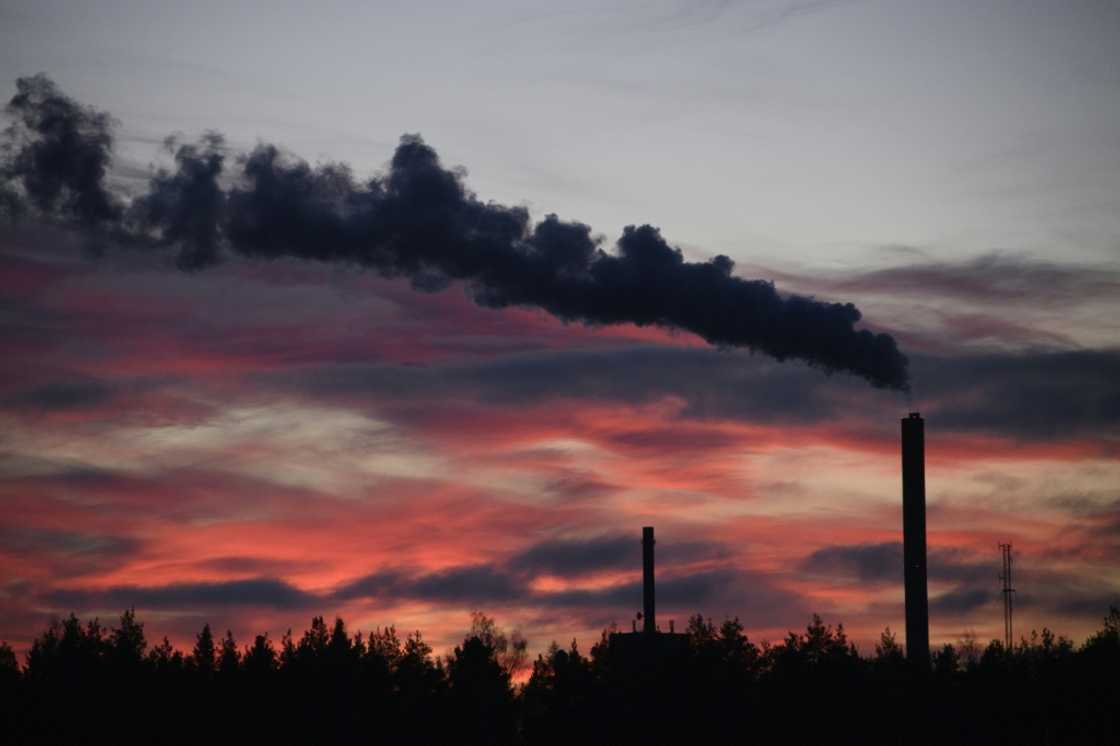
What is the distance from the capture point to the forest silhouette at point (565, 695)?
250 feet

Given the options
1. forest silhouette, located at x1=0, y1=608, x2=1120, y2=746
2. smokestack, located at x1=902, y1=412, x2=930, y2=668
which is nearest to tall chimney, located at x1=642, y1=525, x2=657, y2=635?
forest silhouette, located at x1=0, y1=608, x2=1120, y2=746

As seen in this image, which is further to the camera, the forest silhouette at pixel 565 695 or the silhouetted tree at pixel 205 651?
the silhouetted tree at pixel 205 651

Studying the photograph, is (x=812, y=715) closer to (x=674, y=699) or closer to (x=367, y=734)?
(x=674, y=699)

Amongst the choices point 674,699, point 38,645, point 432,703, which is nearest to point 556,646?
point 432,703

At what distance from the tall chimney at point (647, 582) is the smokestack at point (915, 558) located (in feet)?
60.6

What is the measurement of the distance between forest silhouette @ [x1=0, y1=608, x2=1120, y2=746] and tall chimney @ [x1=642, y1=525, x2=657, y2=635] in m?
2.06

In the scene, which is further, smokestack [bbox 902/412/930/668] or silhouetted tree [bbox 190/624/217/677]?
silhouetted tree [bbox 190/624/217/677]

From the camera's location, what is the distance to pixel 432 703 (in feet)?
329

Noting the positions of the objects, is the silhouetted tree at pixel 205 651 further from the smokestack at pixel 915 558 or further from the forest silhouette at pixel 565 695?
the smokestack at pixel 915 558

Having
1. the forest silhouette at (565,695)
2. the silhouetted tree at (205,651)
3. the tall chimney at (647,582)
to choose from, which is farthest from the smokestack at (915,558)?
the silhouetted tree at (205,651)

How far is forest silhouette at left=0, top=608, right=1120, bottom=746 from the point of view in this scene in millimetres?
76250

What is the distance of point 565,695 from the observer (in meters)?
94.5

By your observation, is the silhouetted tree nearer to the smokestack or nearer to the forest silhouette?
the forest silhouette

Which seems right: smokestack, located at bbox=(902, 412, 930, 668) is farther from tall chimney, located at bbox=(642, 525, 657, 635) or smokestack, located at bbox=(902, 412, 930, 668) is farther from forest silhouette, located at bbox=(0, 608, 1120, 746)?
tall chimney, located at bbox=(642, 525, 657, 635)
